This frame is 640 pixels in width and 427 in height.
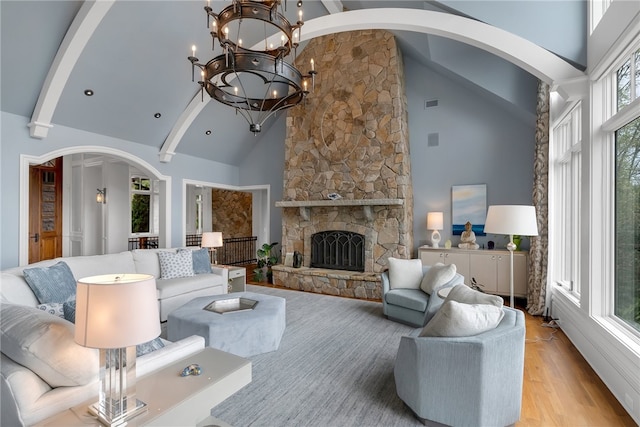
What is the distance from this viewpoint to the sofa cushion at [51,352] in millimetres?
1465

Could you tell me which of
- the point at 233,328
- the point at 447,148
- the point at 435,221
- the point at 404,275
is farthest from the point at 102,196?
the point at 447,148

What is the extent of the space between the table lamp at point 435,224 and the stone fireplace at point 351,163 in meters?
0.39

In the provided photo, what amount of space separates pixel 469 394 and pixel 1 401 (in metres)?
2.51

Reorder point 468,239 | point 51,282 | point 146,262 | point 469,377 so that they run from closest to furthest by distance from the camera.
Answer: point 469,377
point 51,282
point 146,262
point 468,239

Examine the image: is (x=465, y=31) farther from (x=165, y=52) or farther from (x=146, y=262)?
(x=146, y=262)

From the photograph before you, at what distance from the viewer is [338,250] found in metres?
6.57

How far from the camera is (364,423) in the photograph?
225 centimetres

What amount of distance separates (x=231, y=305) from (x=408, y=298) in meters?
2.24

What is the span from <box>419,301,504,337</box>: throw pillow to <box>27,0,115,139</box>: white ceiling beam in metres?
4.91

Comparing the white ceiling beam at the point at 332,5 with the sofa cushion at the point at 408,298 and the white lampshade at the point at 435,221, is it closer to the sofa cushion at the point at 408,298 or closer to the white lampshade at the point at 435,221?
the white lampshade at the point at 435,221

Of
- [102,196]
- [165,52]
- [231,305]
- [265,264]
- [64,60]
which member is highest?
[165,52]

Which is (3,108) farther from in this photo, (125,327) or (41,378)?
(125,327)

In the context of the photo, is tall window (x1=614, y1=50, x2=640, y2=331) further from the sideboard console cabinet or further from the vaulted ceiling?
the sideboard console cabinet

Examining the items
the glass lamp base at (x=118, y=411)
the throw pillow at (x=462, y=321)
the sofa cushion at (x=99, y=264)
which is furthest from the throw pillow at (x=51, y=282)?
the throw pillow at (x=462, y=321)
